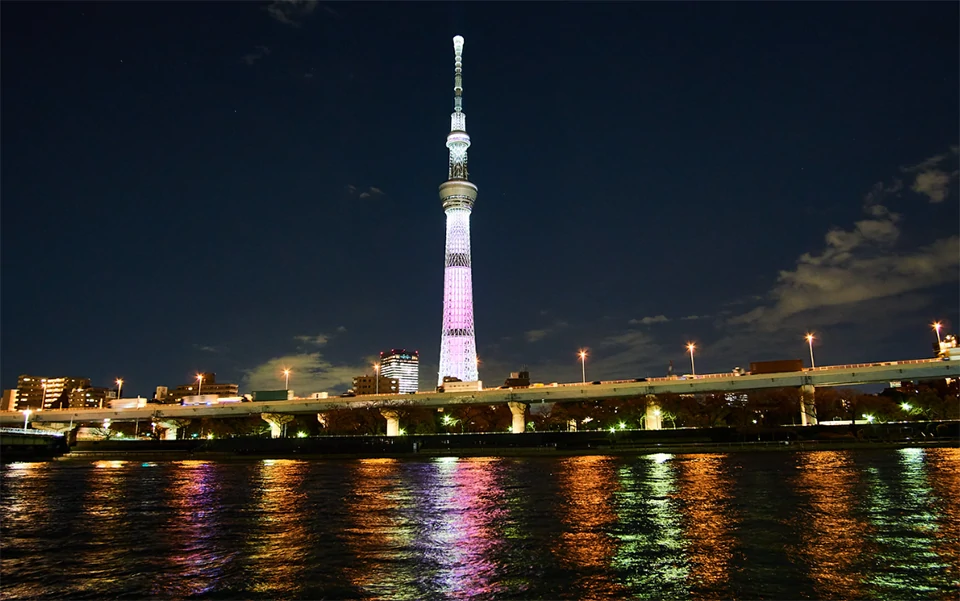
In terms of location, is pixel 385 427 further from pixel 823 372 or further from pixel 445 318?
pixel 823 372

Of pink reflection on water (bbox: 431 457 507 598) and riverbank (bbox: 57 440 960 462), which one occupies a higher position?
pink reflection on water (bbox: 431 457 507 598)

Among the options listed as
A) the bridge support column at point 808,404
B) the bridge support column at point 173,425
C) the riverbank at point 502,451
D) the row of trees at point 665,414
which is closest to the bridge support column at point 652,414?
the row of trees at point 665,414

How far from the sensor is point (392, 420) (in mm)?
120688

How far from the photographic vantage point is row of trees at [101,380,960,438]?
106062 mm

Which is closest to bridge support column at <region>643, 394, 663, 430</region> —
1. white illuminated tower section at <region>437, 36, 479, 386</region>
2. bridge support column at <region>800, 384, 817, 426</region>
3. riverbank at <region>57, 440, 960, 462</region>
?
riverbank at <region>57, 440, 960, 462</region>

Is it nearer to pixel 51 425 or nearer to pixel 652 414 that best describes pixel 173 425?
pixel 51 425

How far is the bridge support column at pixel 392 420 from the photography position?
119625mm

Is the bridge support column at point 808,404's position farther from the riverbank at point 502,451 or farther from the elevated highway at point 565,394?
the riverbank at point 502,451

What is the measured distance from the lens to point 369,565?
15.3m

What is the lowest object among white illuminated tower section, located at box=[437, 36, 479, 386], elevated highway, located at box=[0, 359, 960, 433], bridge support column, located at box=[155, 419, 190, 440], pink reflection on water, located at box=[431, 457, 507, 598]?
pink reflection on water, located at box=[431, 457, 507, 598]

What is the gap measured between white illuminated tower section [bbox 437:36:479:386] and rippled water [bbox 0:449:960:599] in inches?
5244

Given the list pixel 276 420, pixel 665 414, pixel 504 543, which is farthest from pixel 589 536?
pixel 276 420

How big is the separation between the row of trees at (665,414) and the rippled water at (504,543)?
3142 inches

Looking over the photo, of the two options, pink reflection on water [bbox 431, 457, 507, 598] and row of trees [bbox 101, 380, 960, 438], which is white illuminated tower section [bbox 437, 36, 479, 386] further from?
pink reflection on water [bbox 431, 457, 507, 598]
